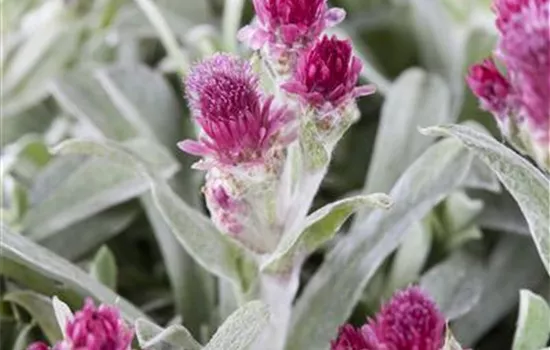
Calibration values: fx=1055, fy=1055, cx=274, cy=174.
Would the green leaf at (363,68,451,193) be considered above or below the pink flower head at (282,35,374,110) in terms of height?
below

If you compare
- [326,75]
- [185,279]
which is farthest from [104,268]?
[326,75]

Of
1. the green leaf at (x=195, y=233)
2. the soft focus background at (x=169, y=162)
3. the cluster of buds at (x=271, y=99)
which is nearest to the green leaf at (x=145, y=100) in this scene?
the soft focus background at (x=169, y=162)

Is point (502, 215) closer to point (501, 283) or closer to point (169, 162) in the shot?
point (501, 283)

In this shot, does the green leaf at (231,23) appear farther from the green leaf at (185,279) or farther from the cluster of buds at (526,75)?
the cluster of buds at (526,75)

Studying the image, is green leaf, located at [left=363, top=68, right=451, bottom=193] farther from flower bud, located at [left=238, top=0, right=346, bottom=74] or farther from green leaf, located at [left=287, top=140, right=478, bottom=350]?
flower bud, located at [left=238, top=0, right=346, bottom=74]

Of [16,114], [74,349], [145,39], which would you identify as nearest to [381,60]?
[145,39]

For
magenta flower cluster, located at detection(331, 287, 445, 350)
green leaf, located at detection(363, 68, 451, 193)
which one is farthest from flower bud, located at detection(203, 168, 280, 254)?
green leaf, located at detection(363, 68, 451, 193)

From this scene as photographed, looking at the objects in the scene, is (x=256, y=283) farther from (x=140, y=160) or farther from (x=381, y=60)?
(x=381, y=60)
